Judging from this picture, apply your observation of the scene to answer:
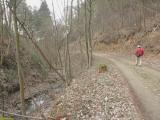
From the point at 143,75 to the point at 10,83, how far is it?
1219cm

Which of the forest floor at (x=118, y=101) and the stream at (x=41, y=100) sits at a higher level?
the forest floor at (x=118, y=101)

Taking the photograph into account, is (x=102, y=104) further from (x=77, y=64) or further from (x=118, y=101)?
(x=77, y=64)

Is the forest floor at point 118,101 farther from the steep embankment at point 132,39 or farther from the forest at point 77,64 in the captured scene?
the steep embankment at point 132,39

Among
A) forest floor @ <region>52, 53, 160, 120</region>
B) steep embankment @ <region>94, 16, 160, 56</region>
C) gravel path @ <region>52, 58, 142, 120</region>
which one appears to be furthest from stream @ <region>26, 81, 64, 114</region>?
steep embankment @ <region>94, 16, 160, 56</region>

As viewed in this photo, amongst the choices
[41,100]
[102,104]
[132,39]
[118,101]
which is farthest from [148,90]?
[132,39]

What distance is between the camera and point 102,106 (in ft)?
42.7

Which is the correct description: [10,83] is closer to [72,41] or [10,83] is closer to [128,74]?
[128,74]

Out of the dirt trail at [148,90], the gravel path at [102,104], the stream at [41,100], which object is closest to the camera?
the dirt trail at [148,90]

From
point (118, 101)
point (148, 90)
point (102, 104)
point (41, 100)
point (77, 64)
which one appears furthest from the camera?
point (77, 64)

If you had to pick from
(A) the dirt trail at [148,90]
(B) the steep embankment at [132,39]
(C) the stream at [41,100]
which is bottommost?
(C) the stream at [41,100]

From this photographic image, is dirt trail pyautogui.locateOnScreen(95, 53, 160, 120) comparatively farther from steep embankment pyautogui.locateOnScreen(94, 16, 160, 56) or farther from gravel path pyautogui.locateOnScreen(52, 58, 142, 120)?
steep embankment pyautogui.locateOnScreen(94, 16, 160, 56)

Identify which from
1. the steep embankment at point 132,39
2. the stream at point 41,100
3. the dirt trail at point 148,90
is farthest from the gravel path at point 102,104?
the steep embankment at point 132,39

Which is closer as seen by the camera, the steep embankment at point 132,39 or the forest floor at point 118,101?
the forest floor at point 118,101

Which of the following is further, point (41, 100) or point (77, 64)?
point (77, 64)
